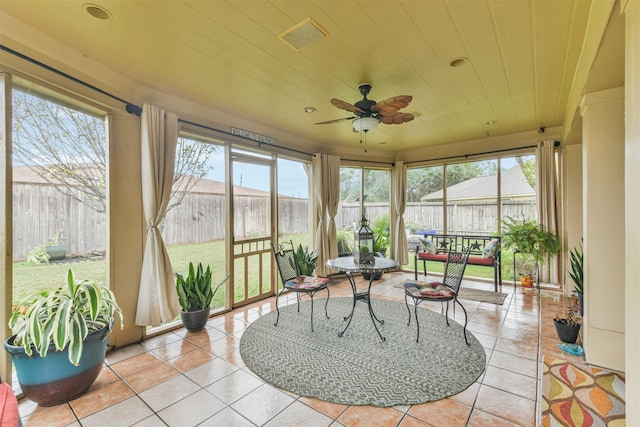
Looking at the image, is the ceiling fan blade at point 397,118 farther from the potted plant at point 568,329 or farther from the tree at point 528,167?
the tree at point 528,167

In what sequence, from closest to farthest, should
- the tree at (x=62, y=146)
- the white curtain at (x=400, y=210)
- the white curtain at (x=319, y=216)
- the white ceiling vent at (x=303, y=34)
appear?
1. the white ceiling vent at (x=303, y=34)
2. the tree at (x=62, y=146)
3. the white curtain at (x=319, y=216)
4. the white curtain at (x=400, y=210)

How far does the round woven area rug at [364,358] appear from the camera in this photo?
6.55 ft

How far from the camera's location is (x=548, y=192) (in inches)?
169

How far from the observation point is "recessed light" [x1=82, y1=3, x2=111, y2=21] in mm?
1724

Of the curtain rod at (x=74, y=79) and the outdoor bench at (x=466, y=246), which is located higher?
the curtain rod at (x=74, y=79)

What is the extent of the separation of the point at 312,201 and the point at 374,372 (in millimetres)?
A: 3263

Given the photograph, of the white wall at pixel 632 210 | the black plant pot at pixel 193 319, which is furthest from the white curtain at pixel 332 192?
the white wall at pixel 632 210

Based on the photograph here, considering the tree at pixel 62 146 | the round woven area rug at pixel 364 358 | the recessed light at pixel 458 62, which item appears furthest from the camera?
the recessed light at pixel 458 62

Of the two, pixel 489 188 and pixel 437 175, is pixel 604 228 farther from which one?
pixel 437 175

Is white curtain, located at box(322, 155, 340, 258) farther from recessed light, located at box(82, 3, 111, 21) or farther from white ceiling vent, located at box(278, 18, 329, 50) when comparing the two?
recessed light, located at box(82, 3, 111, 21)

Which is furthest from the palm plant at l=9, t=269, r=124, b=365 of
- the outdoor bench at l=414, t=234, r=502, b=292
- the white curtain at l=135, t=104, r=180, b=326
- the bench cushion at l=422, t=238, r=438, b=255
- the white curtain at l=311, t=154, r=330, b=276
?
the bench cushion at l=422, t=238, r=438, b=255

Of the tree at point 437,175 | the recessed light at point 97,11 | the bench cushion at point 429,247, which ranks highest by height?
the recessed light at point 97,11

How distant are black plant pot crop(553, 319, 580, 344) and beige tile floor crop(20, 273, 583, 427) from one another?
11 cm

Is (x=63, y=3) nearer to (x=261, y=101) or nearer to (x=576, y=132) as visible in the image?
(x=261, y=101)
